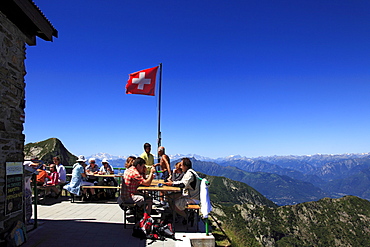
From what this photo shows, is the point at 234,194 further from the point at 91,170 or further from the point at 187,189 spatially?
the point at 187,189

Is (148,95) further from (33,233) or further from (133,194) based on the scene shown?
(33,233)

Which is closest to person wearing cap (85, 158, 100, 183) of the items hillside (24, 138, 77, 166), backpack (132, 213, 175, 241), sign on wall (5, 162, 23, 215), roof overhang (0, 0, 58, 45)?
sign on wall (5, 162, 23, 215)

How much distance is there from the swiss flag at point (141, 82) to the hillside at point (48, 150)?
1813 centimetres

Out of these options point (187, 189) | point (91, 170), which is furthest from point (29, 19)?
point (91, 170)

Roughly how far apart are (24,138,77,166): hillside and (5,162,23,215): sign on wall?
2240 centimetres

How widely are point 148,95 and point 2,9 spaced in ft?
24.4

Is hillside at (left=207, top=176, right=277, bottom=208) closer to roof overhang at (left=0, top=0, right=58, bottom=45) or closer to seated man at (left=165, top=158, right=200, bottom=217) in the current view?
seated man at (left=165, top=158, right=200, bottom=217)

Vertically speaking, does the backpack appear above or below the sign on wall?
below

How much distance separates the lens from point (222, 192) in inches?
7224

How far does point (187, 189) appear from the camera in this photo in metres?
6.75

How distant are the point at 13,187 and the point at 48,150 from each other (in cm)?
2431

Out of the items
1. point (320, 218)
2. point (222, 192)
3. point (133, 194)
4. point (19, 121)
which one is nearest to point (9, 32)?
point (19, 121)

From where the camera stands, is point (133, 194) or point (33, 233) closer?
point (33, 233)

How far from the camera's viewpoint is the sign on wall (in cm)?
527
